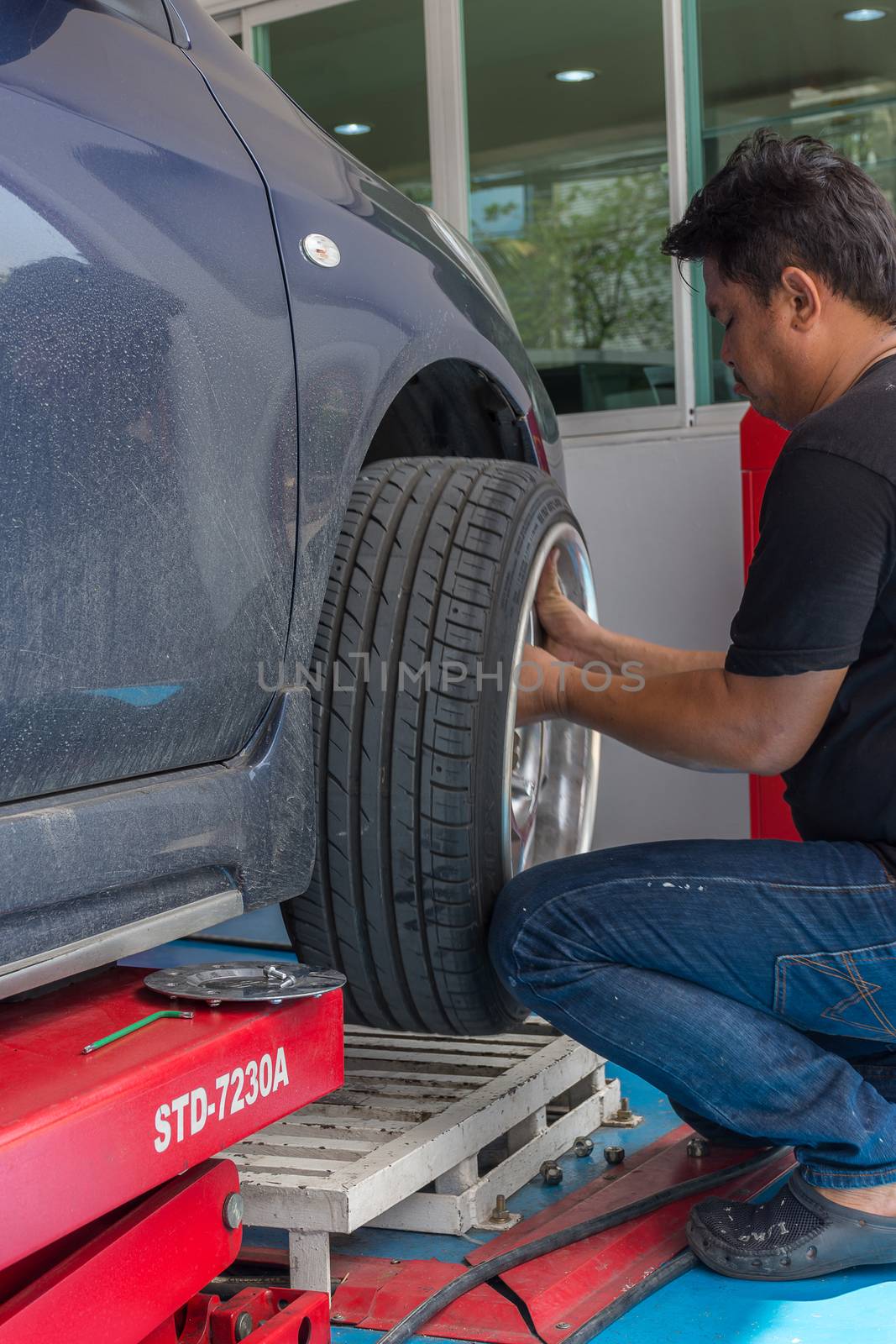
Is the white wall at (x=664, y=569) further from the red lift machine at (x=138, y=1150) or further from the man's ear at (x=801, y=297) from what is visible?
the red lift machine at (x=138, y=1150)

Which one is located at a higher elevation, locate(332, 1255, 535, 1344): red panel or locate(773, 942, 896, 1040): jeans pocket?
locate(773, 942, 896, 1040): jeans pocket

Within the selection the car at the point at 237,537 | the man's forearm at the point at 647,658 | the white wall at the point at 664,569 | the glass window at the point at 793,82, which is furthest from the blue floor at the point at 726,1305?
the glass window at the point at 793,82

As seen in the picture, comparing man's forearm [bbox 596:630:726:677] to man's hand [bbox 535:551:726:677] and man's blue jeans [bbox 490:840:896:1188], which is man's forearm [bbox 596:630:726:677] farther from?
man's blue jeans [bbox 490:840:896:1188]

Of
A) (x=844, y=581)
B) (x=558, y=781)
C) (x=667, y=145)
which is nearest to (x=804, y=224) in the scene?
(x=844, y=581)

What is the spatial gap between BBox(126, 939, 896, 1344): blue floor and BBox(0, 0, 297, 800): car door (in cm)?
78

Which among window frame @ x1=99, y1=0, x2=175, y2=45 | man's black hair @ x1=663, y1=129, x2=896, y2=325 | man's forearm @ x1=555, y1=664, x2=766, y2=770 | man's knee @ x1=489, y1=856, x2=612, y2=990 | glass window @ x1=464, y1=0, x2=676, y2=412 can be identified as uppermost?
glass window @ x1=464, y1=0, x2=676, y2=412

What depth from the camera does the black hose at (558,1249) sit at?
148 centimetres

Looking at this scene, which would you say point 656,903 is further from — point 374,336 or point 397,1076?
point 374,336

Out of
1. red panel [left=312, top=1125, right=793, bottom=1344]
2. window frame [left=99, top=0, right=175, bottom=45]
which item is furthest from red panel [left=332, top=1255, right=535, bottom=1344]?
window frame [left=99, top=0, right=175, bottom=45]

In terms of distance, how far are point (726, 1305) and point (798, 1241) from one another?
0.13 meters

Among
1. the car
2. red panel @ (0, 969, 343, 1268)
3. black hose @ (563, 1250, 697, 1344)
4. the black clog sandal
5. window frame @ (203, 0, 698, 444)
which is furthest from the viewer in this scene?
window frame @ (203, 0, 698, 444)

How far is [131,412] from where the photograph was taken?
3.92ft

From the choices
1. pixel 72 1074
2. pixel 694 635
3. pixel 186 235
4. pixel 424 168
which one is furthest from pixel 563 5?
pixel 72 1074

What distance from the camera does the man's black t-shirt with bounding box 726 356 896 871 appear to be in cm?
153
